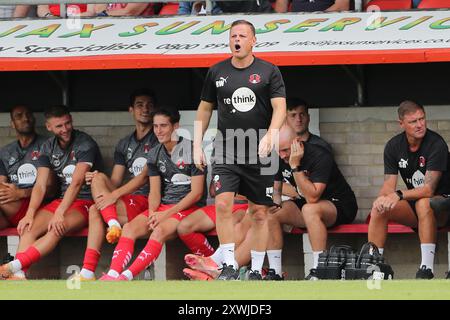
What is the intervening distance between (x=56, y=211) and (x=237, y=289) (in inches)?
151

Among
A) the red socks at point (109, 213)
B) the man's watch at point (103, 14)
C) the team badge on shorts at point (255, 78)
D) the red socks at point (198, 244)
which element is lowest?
the red socks at point (198, 244)

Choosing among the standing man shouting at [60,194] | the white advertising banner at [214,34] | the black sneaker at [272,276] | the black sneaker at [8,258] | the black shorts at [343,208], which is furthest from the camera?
the black sneaker at [8,258]

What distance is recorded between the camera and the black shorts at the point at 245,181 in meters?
10.6

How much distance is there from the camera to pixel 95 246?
12594 mm

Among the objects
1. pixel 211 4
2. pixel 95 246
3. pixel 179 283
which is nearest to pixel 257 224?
pixel 179 283

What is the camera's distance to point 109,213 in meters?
12.6

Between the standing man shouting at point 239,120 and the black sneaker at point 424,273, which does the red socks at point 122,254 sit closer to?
the standing man shouting at point 239,120

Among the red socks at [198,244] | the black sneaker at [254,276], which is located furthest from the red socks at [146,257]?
the black sneaker at [254,276]

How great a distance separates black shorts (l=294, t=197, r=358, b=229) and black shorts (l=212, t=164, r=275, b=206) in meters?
1.68

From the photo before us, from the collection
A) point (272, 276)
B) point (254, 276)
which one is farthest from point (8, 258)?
point (254, 276)

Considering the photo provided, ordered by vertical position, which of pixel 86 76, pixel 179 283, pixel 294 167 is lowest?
pixel 179 283

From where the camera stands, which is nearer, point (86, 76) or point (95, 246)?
point (95, 246)

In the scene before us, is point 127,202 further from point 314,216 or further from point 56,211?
point 314,216

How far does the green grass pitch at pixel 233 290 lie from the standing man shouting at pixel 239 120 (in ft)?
2.65
